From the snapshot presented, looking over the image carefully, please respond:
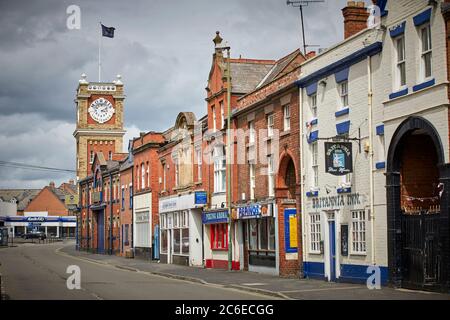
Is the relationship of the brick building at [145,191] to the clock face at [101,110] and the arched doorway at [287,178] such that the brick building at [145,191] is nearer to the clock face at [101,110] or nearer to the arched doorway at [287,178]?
the arched doorway at [287,178]

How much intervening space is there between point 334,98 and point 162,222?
26.1 metres

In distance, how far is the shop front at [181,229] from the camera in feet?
150

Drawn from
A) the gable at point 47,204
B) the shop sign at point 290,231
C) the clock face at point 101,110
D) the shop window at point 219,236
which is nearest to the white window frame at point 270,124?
the shop sign at point 290,231

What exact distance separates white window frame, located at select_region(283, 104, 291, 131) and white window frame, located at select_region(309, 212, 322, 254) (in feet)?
14.1

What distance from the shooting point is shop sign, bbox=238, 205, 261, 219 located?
35.6 m

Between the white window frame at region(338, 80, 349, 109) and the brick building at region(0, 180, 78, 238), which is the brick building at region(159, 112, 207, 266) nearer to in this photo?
the white window frame at region(338, 80, 349, 109)

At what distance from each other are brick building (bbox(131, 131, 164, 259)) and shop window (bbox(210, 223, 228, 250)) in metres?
12.0

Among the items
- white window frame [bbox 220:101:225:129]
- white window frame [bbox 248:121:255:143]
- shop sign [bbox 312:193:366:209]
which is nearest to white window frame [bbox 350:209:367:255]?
shop sign [bbox 312:193:366:209]

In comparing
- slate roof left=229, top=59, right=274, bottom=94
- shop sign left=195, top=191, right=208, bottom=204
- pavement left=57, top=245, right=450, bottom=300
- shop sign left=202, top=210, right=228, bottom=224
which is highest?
slate roof left=229, top=59, right=274, bottom=94

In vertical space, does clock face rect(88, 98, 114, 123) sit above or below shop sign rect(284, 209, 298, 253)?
above

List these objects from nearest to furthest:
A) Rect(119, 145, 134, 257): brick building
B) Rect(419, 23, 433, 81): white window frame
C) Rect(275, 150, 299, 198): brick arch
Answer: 1. Rect(419, 23, 433, 81): white window frame
2. Rect(275, 150, 299, 198): brick arch
3. Rect(119, 145, 134, 257): brick building

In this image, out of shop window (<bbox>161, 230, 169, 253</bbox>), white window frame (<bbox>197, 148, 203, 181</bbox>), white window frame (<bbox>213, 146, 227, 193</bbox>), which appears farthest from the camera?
shop window (<bbox>161, 230, 169, 253</bbox>)

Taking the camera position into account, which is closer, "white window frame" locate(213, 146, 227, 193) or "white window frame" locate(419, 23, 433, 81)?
"white window frame" locate(419, 23, 433, 81)
